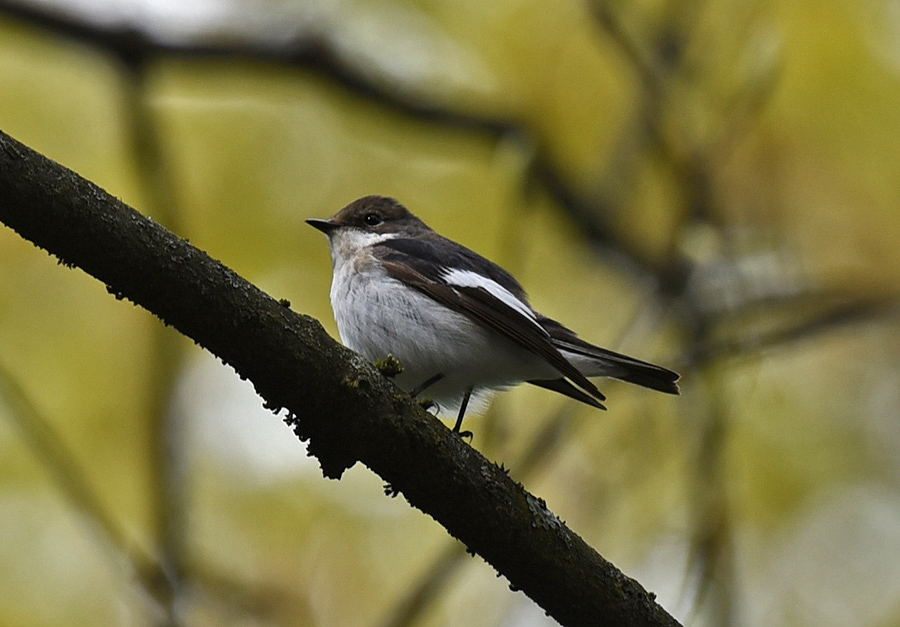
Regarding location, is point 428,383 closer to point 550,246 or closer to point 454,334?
point 454,334

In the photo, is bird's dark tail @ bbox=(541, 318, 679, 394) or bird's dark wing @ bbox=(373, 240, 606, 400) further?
bird's dark tail @ bbox=(541, 318, 679, 394)

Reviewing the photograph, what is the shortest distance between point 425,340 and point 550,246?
4300 millimetres

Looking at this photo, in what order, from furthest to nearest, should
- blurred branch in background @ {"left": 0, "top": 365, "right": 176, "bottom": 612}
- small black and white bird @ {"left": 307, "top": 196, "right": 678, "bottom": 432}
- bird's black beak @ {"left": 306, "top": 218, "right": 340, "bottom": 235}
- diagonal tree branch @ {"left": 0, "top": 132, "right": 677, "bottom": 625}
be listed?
bird's black beak @ {"left": 306, "top": 218, "right": 340, "bottom": 235}
small black and white bird @ {"left": 307, "top": 196, "right": 678, "bottom": 432}
blurred branch in background @ {"left": 0, "top": 365, "right": 176, "bottom": 612}
diagonal tree branch @ {"left": 0, "top": 132, "right": 677, "bottom": 625}

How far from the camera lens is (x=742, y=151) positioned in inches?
338

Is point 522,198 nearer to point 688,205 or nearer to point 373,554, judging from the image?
point 688,205

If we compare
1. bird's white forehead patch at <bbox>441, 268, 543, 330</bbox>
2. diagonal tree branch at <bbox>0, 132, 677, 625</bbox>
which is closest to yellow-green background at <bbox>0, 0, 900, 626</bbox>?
bird's white forehead patch at <bbox>441, 268, 543, 330</bbox>

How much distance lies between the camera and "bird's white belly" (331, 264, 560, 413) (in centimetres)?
490

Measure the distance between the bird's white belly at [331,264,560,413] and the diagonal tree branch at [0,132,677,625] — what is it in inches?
59.1

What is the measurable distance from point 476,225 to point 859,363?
3.56m

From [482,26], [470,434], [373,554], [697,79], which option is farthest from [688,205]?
[373,554]

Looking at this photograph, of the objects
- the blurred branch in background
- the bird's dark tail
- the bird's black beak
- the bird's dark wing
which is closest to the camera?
the blurred branch in background

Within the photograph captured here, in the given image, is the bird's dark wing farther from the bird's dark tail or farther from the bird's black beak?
the bird's black beak

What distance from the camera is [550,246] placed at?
29.5 ft

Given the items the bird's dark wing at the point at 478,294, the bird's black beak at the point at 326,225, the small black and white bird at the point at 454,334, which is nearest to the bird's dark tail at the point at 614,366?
the small black and white bird at the point at 454,334
